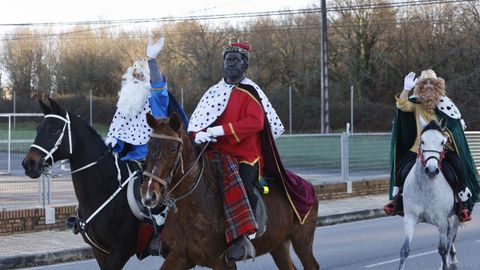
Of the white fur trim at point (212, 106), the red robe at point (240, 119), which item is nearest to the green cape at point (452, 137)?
the white fur trim at point (212, 106)

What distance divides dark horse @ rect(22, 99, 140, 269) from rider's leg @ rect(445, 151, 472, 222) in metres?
4.23

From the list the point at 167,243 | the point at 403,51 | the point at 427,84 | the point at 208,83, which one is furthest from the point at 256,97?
the point at 208,83

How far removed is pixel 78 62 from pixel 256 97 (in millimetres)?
60061

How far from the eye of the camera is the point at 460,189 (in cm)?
946

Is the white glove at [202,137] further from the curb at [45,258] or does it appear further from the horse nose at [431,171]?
the curb at [45,258]

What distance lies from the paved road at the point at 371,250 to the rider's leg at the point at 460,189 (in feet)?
3.97

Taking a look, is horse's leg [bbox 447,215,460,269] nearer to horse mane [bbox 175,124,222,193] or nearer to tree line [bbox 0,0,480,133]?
horse mane [bbox 175,124,222,193]

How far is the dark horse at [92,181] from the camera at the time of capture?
7.29 metres

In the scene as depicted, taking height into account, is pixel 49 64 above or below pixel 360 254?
above

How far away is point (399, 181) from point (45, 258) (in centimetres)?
531

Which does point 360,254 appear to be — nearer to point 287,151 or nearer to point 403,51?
point 287,151

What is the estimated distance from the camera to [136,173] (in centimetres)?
772

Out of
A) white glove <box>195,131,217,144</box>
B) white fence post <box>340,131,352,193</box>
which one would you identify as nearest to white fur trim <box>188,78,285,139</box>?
white glove <box>195,131,217,144</box>

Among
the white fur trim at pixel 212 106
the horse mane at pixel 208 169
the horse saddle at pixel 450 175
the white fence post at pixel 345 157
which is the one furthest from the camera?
the white fence post at pixel 345 157
